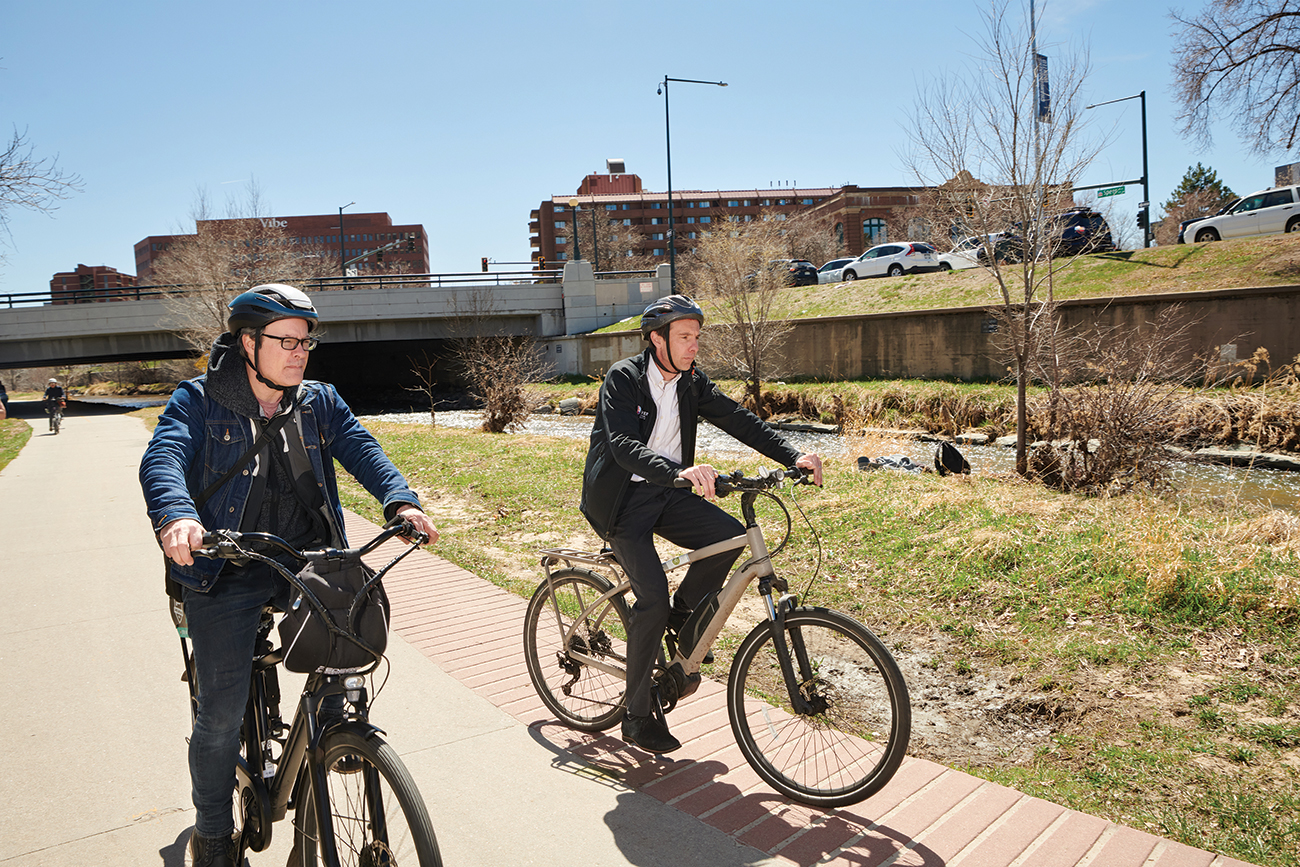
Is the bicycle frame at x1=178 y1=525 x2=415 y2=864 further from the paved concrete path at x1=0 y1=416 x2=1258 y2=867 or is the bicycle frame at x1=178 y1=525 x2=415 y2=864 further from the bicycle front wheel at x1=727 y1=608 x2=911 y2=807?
the bicycle front wheel at x1=727 y1=608 x2=911 y2=807

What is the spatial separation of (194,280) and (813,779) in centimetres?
3134

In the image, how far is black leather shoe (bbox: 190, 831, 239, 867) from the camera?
260 cm

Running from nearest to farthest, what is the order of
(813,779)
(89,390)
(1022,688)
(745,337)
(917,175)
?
(813,779) → (1022,688) → (917,175) → (745,337) → (89,390)

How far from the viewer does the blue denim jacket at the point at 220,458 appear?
7.73ft

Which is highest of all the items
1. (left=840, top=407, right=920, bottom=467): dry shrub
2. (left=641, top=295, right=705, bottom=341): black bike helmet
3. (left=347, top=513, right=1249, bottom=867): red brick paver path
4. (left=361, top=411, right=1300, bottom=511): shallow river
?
(left=641, top=295, right=705, bottom=341): black bike helmet

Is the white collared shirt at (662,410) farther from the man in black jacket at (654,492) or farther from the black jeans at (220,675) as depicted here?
the black jeans at (220,675)

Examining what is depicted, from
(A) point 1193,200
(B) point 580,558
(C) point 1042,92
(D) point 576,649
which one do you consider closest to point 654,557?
(B) point 580,558

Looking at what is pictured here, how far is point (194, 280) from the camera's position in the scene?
1158 inches

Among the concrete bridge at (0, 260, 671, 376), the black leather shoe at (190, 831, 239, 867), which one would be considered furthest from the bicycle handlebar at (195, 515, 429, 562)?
the concrete bridge at (0, 260, 671, 376)

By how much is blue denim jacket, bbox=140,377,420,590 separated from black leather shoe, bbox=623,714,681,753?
148 cm

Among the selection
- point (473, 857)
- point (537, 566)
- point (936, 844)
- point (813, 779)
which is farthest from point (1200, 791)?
point (537, 566)

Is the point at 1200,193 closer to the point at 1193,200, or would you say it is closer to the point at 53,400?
the point at 1193,200

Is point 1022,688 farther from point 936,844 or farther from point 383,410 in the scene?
point 383,410

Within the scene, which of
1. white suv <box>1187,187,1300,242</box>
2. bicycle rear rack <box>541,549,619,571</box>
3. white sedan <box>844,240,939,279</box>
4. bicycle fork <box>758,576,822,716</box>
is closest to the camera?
bicycle fork <box>758,576,822,716</box>
